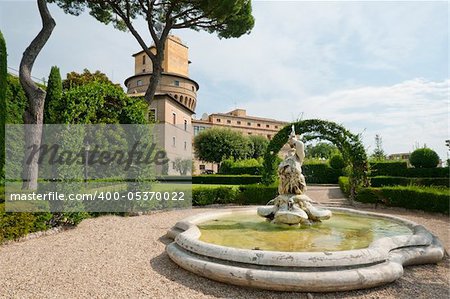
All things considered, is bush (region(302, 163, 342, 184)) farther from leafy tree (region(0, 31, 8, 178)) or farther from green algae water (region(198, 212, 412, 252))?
leafy tree (region(0, 31, 8, 178))

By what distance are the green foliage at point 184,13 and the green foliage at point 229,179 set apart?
30.6 feet

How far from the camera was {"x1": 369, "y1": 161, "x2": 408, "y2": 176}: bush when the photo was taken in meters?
21.5

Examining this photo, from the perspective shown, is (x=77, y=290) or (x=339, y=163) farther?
(x=339, y=163)

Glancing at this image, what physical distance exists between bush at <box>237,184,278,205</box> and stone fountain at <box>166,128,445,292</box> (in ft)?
17.8

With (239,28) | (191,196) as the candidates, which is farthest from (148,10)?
(191,196)

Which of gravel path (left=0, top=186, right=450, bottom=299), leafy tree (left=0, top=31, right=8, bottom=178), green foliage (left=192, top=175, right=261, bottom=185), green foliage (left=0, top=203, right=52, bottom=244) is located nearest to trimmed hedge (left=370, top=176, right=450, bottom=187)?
green foliage (left=192, top=175, right=261, bottom=185)

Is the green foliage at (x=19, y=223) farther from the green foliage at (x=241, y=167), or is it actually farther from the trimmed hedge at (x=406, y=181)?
the green foliage at (x=241, y=167)

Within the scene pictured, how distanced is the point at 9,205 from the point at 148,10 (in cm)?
1280

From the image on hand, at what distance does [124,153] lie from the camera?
10.3 m

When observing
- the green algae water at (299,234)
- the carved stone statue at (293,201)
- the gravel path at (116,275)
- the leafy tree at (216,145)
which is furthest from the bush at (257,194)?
the leafy tree at (216,145)

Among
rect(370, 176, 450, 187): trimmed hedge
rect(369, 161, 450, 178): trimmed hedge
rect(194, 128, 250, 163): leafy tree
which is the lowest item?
rect(370, 176, 450, 187): trimmed hedge

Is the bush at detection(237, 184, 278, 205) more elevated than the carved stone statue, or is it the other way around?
the carved stone statue

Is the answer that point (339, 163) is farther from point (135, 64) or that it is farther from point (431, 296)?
point (135, 64)

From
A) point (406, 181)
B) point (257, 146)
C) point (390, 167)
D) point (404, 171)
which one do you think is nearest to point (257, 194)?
point (406, 181)
